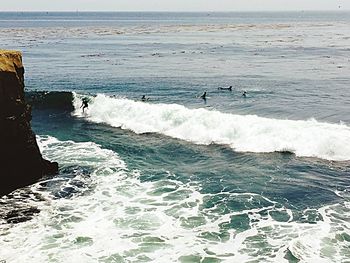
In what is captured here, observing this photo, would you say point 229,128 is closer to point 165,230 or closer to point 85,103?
point 165,230

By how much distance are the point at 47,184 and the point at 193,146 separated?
38.3 ft

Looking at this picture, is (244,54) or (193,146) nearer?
(193,146)

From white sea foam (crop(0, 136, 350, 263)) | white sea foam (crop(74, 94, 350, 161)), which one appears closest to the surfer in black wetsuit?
white sea foam (crop(74, 94, 350, 161))

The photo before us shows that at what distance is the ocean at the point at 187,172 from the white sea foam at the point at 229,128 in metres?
0.11

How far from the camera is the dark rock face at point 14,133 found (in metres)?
23.1

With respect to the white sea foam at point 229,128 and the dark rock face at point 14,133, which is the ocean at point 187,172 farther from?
the dark rock face at point 14,133

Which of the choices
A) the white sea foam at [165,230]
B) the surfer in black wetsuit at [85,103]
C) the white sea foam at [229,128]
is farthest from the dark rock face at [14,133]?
the surfer in black wetsuit at [85,103]

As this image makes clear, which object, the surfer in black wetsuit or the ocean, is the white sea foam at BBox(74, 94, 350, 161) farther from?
the surfer in black wetsuit

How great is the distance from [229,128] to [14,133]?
16.8 metres

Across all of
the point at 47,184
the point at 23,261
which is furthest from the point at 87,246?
the point at 47,184

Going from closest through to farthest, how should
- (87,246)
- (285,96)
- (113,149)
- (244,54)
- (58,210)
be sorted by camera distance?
(87,246) < (58,210) < (113,149) < (285,96) < (244,54)

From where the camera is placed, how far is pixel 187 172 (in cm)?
2677

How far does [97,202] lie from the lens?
73.5 feet

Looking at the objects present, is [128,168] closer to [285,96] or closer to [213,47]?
[285,96]
